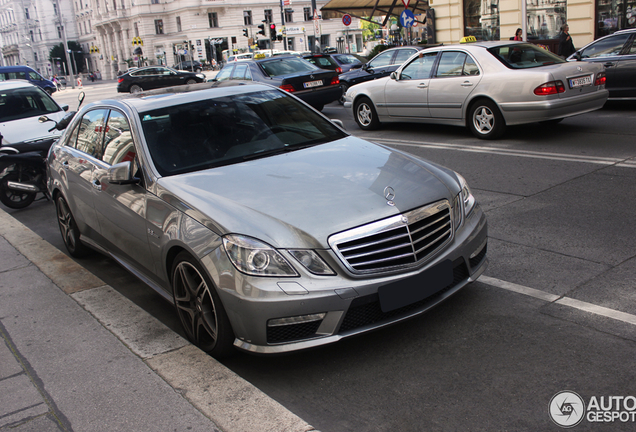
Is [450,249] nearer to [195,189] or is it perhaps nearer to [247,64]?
[195,189]

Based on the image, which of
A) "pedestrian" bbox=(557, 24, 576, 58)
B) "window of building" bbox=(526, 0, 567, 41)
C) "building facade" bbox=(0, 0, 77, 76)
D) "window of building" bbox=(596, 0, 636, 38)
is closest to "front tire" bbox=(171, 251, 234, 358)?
"pedestrian" bbox=(557, 24, 576, 58)

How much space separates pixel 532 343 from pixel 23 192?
758cm

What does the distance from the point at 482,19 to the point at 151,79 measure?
21.9 m

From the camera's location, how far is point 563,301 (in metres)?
3.85

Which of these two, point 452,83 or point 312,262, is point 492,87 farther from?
point 312,262

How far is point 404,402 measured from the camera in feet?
9.61

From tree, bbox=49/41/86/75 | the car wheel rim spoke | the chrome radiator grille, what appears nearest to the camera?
the chrome radiator grille

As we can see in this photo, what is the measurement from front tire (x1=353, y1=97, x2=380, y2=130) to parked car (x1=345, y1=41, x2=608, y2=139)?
2.11 feet

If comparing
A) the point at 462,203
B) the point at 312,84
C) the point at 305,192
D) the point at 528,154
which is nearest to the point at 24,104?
the point at 312,84

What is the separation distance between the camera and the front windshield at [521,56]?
32.1 feet

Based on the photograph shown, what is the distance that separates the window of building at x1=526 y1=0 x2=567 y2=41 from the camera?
20797 millimetres

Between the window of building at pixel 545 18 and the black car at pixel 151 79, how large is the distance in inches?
857

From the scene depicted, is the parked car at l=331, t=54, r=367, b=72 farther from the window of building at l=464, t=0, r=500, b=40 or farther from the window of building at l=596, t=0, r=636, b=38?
the window of building at l=596, t=0, r=636, b=38

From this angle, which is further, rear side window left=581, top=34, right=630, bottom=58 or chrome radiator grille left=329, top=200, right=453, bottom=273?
rear side window left=581, top=34, right=630, bottom=58
